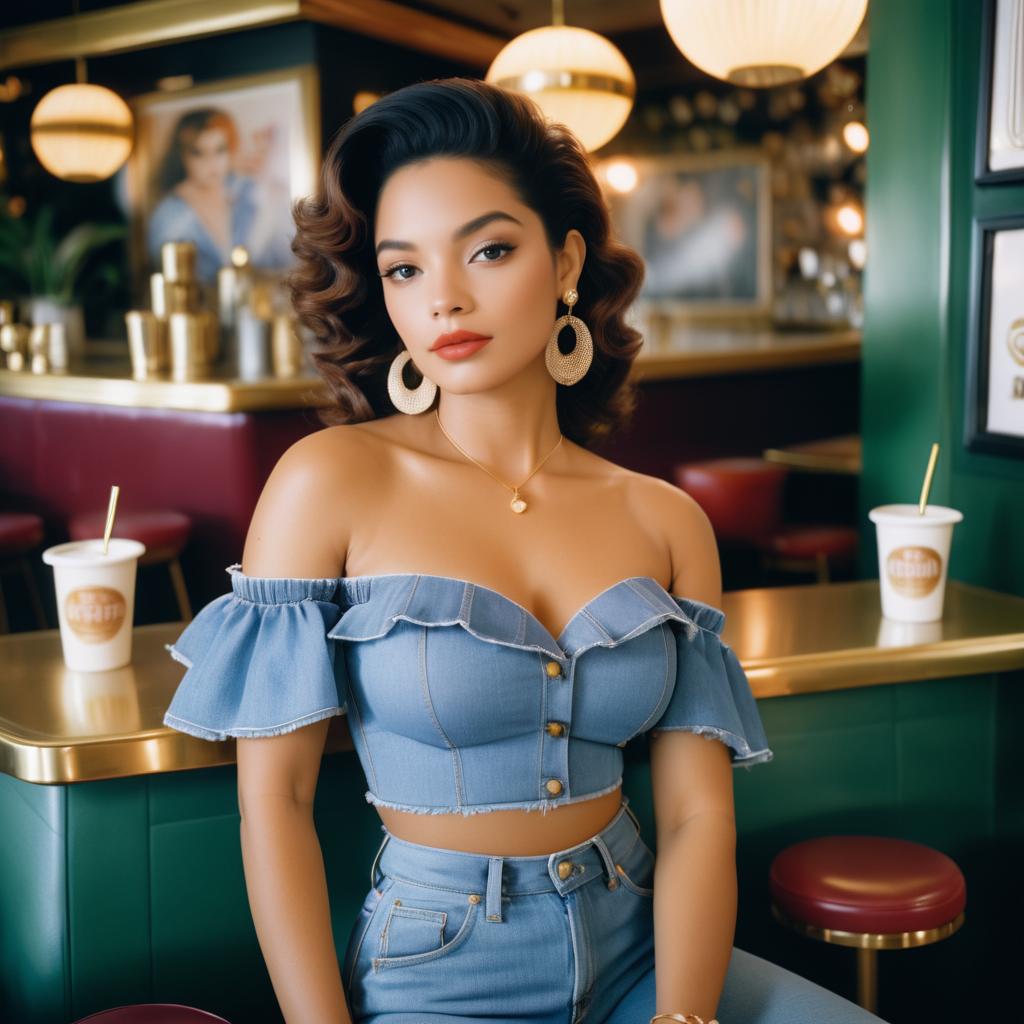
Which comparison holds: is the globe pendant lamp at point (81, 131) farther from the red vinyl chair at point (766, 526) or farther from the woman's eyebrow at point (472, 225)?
the woman's eyebrow at point (472, 225)

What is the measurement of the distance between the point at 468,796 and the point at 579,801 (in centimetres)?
14

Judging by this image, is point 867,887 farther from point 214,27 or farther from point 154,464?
point 214,27

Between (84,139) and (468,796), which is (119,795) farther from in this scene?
(84,139)

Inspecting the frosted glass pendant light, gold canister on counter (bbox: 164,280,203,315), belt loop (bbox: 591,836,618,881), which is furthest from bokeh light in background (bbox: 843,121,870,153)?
the frosted glass pendant light

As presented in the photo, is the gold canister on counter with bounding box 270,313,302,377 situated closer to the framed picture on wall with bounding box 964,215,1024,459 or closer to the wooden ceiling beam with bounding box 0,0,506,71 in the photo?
the wooden ceiling beam with bounding box 0,0,506,71

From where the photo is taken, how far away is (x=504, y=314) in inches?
58.6

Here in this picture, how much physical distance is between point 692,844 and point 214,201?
6.85m

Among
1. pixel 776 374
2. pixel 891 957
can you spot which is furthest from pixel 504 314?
pixel 776 374

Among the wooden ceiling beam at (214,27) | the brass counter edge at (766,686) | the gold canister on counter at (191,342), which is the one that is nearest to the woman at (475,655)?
the brass counter edge at (766,686)

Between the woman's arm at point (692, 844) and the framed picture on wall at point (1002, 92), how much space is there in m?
1.12

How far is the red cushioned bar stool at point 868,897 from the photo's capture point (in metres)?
1.74

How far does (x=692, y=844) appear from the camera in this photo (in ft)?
5.11

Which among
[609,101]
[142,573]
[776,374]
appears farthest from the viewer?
[776,374]

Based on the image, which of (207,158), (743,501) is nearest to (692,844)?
(743,501)
